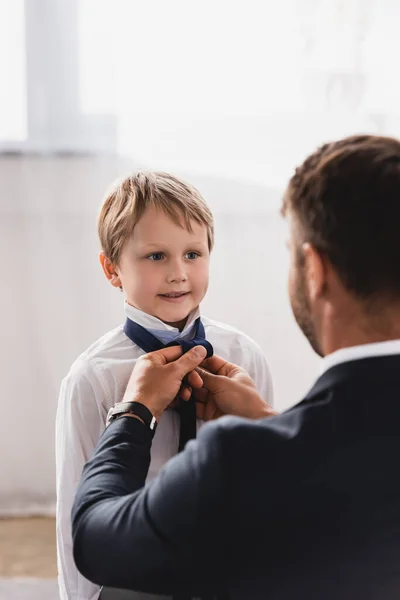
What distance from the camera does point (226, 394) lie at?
4.27 feet

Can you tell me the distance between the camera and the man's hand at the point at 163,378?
119 centimetres

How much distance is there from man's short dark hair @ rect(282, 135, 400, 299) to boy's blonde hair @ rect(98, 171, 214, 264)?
48cm

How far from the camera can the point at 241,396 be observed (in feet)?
4.22

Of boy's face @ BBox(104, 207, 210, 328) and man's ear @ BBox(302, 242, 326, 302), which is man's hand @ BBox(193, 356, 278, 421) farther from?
man's ear @ BBox(302, 242, 326, 302)

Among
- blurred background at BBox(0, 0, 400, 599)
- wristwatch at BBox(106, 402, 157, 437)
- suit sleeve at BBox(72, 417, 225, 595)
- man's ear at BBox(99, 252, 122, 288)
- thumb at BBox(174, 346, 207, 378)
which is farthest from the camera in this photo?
blurred background at BBox(0, 0, 400, 599)

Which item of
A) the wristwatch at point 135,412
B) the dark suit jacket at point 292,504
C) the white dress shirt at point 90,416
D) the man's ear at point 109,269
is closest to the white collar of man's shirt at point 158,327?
the white dress shirt at point 90,416

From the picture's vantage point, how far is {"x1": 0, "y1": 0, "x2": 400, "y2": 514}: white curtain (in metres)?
2.50

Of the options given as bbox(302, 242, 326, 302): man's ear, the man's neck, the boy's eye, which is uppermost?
bbox(302, 242, 326, 302): man's ear

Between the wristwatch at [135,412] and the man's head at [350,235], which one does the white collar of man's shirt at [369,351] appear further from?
the wristwatch at [135,412]

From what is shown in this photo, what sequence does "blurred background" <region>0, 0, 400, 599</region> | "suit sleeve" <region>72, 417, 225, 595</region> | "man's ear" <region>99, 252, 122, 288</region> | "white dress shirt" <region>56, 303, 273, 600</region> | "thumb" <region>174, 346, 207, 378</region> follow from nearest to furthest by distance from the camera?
"suit sleeve" <region>72, 417, 225, 595</region> → "thumb" <region>174, 346, 207, 378</region> → "white dress shirt" <region>56, 303, 273, 600</region> → "man's ear" <region>99, 252, 122, 288</region> → "blurred background" <region>0, 0, 400, 599</region>

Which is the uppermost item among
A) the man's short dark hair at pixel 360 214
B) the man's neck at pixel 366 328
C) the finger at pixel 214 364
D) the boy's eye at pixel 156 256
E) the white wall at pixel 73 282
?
the man's short dark hair at pixel 360 214

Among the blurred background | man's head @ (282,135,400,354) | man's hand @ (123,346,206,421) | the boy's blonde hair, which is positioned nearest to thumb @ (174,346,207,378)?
man's hand @ (123,346,206,421)

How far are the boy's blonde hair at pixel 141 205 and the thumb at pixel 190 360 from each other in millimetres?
228

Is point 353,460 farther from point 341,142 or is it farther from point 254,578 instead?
point 341,142
